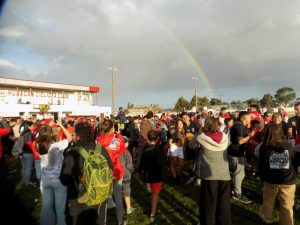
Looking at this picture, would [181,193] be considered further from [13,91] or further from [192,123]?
[13,91]

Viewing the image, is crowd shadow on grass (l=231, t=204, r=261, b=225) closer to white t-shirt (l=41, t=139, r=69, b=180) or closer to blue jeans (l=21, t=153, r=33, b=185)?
white t-shirt (l=41, t=139, r=69, b=180)

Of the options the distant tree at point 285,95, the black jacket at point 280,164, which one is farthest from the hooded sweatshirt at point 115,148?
the distant tree at point 285,95

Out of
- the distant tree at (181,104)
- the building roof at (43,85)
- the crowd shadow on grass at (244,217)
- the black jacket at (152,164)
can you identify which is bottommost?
the crowd shadow on grass at (244,217)

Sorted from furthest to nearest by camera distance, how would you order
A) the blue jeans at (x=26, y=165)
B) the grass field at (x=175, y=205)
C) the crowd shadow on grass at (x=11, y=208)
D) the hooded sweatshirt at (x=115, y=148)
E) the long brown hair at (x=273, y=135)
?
the blue jeans at (x=26, y=165)
the crowd shadow on grass at (x=11, y=208)
the grass field at (x=175, y=205)
the hooded sweatshirt at (x=115, y=148)
the long brown hair at (x=273, y=135)

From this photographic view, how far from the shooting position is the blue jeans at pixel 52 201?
4270 millimetres

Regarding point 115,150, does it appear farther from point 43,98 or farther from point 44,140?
point 43,98

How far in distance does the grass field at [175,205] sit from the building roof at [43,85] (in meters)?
45.3

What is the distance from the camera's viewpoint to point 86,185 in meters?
3.33

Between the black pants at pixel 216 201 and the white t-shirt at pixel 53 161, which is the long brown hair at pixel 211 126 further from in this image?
the white t-shirt at pixel 53 161

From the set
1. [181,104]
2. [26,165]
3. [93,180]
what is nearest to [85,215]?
[93,180]

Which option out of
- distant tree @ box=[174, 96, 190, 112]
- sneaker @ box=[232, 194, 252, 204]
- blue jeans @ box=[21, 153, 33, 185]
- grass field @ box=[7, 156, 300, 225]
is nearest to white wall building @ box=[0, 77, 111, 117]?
distant tree @ box=[174, 96, 190, 112]

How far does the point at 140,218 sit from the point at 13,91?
50550mm

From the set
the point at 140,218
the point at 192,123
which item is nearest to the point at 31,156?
the point at 140,218

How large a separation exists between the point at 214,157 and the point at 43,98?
54180mm
